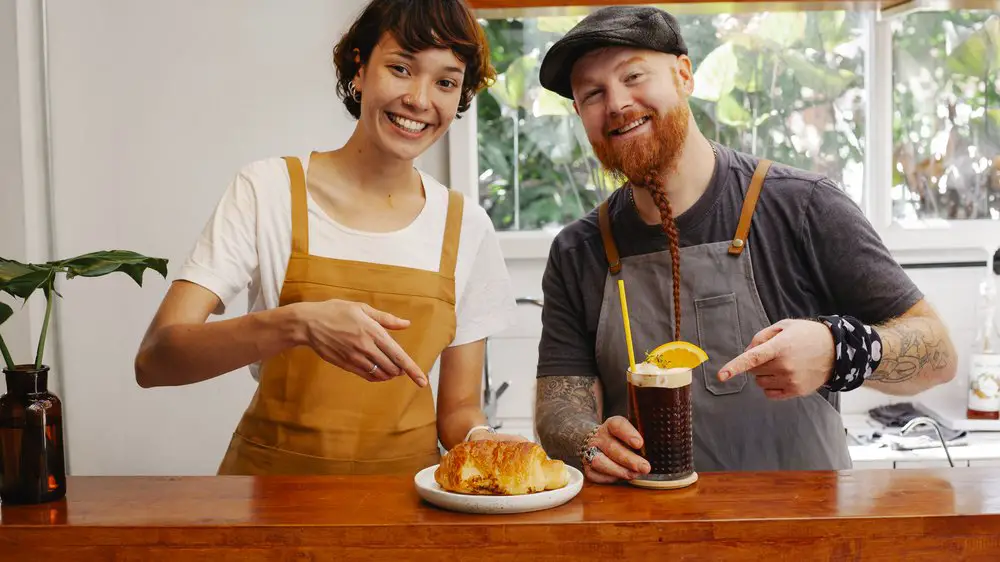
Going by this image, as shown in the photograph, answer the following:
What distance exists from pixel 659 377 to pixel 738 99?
2.17 metres

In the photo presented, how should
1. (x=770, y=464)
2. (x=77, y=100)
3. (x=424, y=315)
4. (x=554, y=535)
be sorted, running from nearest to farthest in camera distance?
1. (x=554, y=535)
2. (x=770, y=464)
3. (x=424, y=315)
4. (x=77, y=100)

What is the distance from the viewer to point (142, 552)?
1347 mm

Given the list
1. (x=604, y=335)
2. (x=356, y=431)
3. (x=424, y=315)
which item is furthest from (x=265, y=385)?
(x=604, y=335)

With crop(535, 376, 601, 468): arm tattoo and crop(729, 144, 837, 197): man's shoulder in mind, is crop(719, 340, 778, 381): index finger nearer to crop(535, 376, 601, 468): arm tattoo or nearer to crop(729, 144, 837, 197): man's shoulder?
crop(535, 376, 601, 468): arm tattoo

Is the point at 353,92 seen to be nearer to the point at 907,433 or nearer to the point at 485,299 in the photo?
the point at 485,299

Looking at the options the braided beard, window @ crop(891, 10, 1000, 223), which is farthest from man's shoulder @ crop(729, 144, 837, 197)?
window @ crop(891, 10, 1000, 223)

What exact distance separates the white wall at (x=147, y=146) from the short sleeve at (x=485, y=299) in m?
1.17

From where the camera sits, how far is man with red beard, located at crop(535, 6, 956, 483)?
185 centimetres

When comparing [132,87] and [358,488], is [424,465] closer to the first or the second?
[358,488]

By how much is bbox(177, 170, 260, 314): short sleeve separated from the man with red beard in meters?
0.60

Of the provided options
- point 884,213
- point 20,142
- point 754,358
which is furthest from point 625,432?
point 20,142

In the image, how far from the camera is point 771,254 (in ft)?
6.28

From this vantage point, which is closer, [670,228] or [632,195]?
[670,228]

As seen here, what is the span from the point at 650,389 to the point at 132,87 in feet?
7.52
